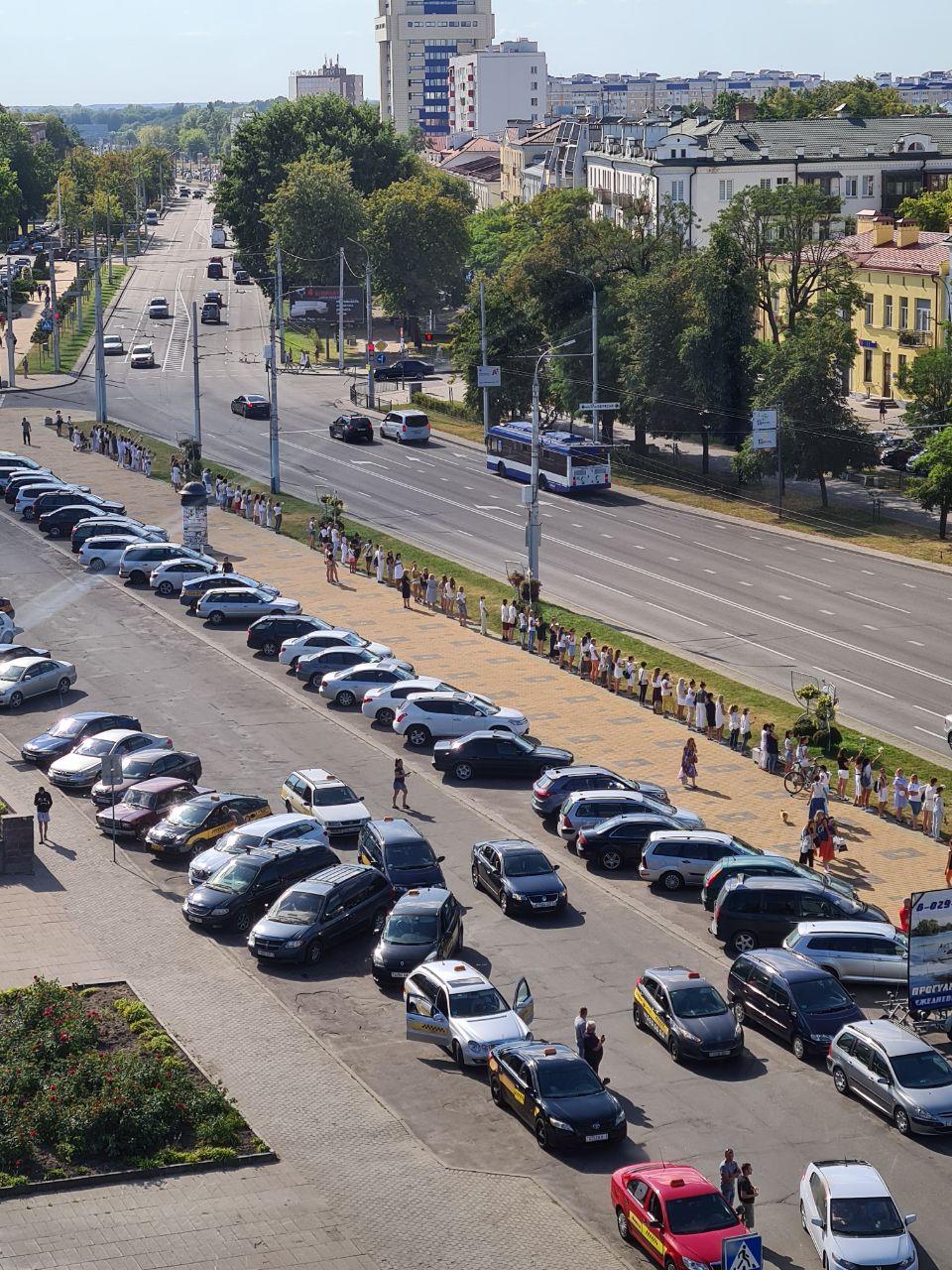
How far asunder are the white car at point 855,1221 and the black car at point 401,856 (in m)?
12.1

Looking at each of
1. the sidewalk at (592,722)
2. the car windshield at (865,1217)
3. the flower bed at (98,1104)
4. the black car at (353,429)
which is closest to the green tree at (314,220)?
the black car at (353,429)

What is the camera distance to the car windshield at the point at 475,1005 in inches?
1065

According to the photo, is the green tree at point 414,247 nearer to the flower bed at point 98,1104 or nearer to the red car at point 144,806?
the red car at point 144,806

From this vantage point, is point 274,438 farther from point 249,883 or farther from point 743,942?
point 743,942

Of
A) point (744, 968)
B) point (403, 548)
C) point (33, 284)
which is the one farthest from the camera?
point (33, 284)

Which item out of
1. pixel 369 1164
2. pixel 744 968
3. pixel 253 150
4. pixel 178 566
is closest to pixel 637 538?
pixel 178 566

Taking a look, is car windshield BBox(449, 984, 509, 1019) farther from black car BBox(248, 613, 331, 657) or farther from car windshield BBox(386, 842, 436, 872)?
black car BBox(248, 613, 331, 657)

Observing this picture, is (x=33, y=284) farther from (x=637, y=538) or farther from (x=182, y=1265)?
(x=182, y=1265)

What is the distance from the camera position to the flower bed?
928 inches

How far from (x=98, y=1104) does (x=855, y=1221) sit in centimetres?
973

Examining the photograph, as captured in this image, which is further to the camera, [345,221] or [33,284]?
[33,284]

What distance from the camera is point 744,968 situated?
28.9 metres

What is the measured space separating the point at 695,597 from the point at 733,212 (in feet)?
91.5

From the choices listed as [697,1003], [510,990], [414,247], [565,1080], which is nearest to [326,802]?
[510,990]
